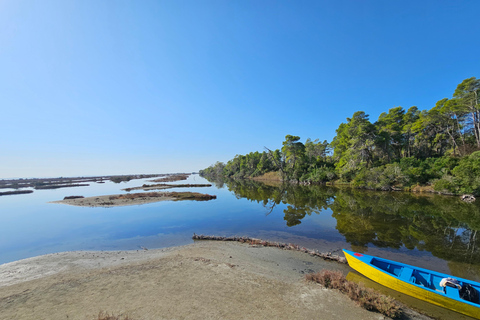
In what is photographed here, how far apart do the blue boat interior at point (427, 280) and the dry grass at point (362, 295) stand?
1.68m

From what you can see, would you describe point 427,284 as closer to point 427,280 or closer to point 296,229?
point 427,280

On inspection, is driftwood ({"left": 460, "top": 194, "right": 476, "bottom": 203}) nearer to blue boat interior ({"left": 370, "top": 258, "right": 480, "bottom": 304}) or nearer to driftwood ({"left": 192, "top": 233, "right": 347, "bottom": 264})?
blue boat interior ({"left": 370, "top": 258, "right": 480, "bottom": 304})

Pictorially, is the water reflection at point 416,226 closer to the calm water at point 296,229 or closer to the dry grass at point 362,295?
the calm water at point 296,229

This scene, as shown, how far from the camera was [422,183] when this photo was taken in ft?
114

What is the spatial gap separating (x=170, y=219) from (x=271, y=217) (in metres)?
11.6

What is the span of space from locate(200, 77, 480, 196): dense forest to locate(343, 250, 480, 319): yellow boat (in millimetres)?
30688

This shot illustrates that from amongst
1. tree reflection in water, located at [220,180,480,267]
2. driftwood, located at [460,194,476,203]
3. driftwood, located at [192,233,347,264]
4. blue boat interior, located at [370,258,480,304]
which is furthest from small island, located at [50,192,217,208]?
driftwood, located at [460,194,476,203]

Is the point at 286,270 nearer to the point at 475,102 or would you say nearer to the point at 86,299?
the point at 86,299

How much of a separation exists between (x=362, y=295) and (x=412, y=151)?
59.7 meters

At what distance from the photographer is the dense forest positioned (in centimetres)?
A: 3075

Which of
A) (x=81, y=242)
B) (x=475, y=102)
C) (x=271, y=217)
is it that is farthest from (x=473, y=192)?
(x=81, y=242)

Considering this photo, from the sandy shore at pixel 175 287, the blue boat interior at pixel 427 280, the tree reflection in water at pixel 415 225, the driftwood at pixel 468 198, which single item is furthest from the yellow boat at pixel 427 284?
the driftwood at pixel 468 198

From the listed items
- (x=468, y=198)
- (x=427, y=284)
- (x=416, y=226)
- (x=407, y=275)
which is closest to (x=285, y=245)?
(x=407, y=275)

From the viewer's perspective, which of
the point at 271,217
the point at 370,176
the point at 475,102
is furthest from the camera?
the point at 370,176
